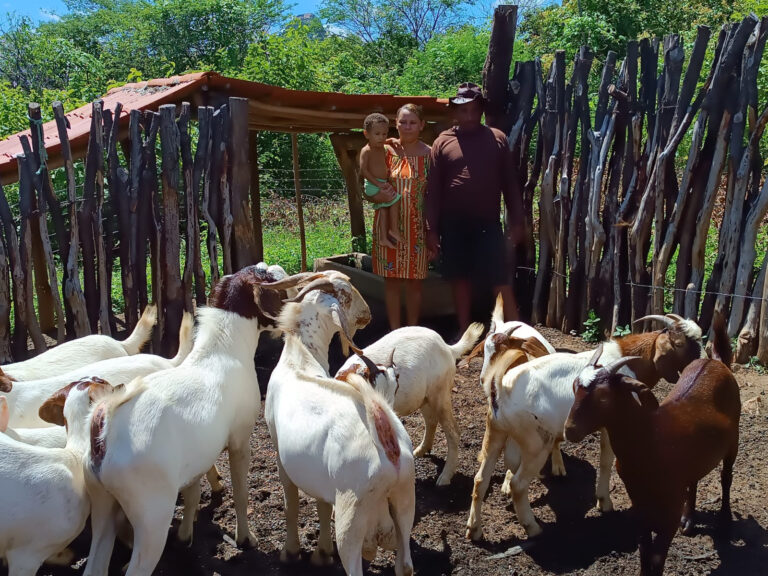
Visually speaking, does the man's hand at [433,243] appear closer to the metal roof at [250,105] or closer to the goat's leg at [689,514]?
the metal roof at [250,105]

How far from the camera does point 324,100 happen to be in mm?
7277

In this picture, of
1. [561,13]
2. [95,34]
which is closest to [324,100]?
[561,13]

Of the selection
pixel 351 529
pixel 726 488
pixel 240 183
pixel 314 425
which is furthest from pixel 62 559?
pixel 726 488

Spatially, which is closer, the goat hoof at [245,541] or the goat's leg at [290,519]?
the goat's leg at [290,519]

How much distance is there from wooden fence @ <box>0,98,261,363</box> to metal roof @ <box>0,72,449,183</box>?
0.25 m

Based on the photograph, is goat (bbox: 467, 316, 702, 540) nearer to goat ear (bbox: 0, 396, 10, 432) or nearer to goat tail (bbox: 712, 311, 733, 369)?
goat tail (bbox: 712, 311, 733, 369)

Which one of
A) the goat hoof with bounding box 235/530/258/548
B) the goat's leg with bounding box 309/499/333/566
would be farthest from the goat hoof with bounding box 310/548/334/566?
the goat hoof with bounding box 235/530/258/548

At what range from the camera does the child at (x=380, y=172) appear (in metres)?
6.64

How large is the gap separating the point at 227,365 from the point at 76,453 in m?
0.89

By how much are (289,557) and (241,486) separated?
1.50 feet

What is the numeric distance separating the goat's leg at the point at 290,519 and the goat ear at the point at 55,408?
1148 millimetres

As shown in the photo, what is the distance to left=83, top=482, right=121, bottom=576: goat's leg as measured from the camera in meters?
3.53

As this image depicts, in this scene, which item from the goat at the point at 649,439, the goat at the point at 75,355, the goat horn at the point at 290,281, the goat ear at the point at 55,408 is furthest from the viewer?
the goat at the point at 75,355

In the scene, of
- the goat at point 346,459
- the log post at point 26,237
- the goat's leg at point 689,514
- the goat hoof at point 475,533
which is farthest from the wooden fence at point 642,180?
the log post at point 26,237
